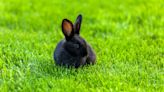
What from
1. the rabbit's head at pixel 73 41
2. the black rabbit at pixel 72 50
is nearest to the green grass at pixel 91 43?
Result: the black rabbit at pixel 72 50

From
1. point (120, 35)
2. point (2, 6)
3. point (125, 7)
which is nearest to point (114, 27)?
point (120, 35)

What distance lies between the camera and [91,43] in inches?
327

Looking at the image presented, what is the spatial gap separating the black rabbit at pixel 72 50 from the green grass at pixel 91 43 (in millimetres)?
148

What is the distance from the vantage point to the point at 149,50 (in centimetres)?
766

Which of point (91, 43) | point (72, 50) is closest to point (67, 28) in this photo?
point (72, 50)

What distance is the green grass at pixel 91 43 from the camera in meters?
6.07

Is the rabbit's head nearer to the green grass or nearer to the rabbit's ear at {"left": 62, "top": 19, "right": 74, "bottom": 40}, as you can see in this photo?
the rabbit's ear at {"left": 62, "top": 19, "right": 74, "bottom": 40}

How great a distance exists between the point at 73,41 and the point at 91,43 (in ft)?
5.53

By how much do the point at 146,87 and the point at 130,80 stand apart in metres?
0.29

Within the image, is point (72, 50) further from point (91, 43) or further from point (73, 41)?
point (91, 43)

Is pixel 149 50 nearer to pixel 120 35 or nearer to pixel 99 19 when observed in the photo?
pixel 120 35

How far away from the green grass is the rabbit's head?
28 cm

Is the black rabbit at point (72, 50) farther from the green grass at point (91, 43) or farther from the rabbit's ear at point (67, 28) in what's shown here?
the green grass at point (91, 43)

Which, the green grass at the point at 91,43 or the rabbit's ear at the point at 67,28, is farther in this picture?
the rabbit's ear at the point at 67,28
